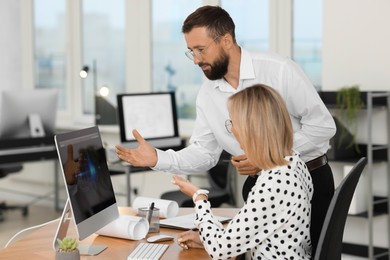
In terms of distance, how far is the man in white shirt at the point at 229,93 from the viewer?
2.92 meters

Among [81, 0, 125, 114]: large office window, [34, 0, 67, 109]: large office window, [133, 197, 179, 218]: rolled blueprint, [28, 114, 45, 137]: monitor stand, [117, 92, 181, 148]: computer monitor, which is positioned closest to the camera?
[133, 197, 179, 218]: rolled blueprint

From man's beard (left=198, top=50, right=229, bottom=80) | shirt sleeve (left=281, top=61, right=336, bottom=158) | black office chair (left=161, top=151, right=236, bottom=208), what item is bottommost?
black office chair (left=161, top=151, right=236, bottom=208)

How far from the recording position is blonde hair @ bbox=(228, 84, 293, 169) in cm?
224

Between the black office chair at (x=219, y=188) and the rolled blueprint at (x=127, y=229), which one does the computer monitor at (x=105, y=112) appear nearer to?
the black office chair at (x=219, y=188)

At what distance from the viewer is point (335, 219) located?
2.09 meters

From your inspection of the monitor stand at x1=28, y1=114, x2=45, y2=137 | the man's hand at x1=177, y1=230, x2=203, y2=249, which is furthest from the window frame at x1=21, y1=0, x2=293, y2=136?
the man's hand at x1=177, y1=230, x2=203, y2=249

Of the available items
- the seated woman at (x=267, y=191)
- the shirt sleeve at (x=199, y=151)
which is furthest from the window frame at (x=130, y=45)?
the seated woman at (x=267, y=191)

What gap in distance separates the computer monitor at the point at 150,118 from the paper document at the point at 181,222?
7.30 ft

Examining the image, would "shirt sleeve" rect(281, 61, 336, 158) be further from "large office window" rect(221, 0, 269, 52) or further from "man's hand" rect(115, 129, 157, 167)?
"large office window" rect(221, 0, 269, 52)

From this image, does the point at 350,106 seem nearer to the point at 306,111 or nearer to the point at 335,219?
the point at 306,111

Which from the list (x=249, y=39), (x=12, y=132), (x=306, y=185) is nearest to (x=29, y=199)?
(x=12, y=132)

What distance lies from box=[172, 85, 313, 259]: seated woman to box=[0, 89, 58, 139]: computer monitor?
12.4 ft

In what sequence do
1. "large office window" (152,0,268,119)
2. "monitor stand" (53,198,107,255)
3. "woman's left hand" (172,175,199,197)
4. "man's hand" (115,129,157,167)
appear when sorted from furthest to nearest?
"large office window" (152,0,268,119) → "man's hand" (115,129,157,167) → "monitor stand" (53,198,107,255) → "woman's left hand" (172,175,199,197)

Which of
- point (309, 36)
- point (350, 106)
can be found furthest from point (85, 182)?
point (309, 36)
